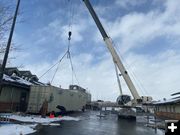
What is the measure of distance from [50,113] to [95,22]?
49.9 ft

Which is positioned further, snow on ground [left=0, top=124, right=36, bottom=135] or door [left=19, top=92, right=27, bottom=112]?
door [left=19, top=92, right=27, bottom=112]

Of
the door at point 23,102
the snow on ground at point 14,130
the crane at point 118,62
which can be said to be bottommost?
the snow on ground at point 14,130

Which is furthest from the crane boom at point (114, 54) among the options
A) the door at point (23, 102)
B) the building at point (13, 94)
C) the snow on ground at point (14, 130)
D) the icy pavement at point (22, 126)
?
the snow on ground at point (14, 130)

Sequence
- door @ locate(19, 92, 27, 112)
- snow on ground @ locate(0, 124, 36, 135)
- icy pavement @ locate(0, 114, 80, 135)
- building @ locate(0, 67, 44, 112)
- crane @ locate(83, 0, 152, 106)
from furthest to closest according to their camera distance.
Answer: door @ locate(19, 92, 27, 112)
crane @ locate(83, 0, 152, 106)
building @ locate(0, 67, 44, 112)
icy pavement @ locate(0, 114, 80, 135)
snow on ground @ locate(0, 124, 36, 135)

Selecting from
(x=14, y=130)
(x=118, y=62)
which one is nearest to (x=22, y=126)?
(x=14, y=130)

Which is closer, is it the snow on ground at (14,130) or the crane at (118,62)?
the snow on ground at (14,130)

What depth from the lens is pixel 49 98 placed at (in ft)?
104

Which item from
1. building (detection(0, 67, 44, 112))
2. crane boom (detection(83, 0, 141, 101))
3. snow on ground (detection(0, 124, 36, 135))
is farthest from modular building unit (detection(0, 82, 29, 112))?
crane boom (detection(83, 0, 141, 101))

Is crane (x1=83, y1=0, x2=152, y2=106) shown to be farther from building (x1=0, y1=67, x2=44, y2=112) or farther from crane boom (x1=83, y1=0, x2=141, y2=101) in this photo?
building (x1=0, y1=67, x2=44, y2=112)

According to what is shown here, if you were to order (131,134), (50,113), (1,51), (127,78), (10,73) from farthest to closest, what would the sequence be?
(10,73), (50,113), (127,78), (131,134), (1,51)

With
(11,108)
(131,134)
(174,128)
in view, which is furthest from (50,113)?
(174,128)

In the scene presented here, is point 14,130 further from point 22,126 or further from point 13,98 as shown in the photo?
point 13,98

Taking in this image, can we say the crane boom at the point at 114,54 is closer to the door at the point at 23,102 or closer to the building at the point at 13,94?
the building at the point at 13,94

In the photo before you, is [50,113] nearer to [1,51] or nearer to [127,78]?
[127,78]
